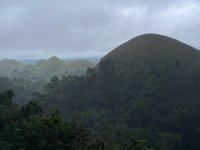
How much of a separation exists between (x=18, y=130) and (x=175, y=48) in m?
81.5

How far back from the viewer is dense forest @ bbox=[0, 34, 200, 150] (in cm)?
6072

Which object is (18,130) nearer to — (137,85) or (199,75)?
(137,85)

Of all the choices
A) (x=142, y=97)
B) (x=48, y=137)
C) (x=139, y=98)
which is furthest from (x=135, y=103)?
(x=48, y=137)

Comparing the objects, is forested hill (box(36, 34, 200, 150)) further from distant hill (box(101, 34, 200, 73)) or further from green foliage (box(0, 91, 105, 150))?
green foliage (box(0, 91, 105, 150))

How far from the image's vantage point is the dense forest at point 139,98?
199ft

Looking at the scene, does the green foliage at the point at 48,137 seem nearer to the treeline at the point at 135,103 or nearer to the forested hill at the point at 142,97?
the forested hill at the point at 142,97

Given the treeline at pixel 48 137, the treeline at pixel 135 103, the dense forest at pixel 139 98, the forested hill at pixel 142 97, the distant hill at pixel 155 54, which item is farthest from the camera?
the distant hill at pixel 155 54

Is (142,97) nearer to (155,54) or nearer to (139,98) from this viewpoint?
(139,98)

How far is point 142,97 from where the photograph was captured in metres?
77.1

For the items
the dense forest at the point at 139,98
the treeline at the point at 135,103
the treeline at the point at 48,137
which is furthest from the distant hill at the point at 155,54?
the treeline at the point at 48,137

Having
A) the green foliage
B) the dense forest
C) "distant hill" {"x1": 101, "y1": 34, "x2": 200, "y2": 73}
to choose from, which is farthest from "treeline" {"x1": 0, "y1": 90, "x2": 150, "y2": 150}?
"distant hill" {"x1": 101, "y1": 34, "x2": 200, "y2": 73}

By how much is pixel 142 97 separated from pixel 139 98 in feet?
2.25

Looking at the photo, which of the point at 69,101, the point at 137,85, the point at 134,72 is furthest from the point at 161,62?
the point at 69,101

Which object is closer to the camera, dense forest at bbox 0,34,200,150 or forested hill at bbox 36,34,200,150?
dense forest at bbox 0,34,200,150
